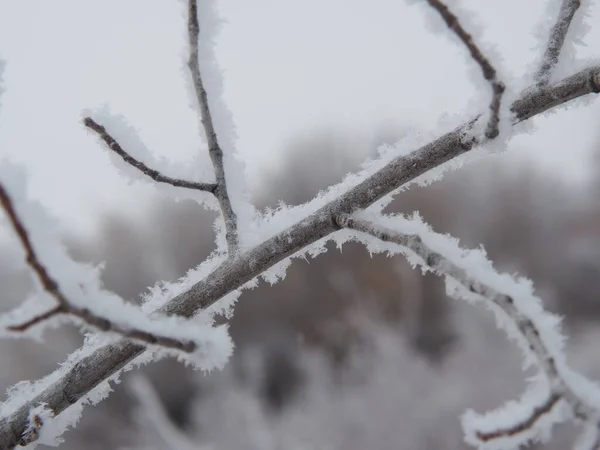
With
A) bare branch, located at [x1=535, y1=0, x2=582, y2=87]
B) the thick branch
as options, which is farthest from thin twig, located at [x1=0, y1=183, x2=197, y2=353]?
bare branch, located at [x1=535, y1=0, x2=582, y2=87]

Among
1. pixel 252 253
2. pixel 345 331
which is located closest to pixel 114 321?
pixel 252 253

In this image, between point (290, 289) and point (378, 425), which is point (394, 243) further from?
point (290, 289)

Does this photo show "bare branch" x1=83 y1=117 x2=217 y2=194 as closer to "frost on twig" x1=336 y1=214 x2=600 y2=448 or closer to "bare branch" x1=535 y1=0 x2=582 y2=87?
"frost on twig" x1=336 y1=214 x2=600 y2=448

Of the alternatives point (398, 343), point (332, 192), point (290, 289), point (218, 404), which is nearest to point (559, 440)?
point (398, 343)

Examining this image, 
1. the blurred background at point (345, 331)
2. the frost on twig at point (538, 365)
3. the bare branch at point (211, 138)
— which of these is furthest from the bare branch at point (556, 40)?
the blurred background at point (345, 331)

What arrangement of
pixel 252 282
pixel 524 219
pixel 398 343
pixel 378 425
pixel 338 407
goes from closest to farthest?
1. pixel 252 282
2. pixel 378 425
3. pixel 338 407
4. pixel 398 343
5. pixel 524 219

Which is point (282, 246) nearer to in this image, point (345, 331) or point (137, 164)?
point (137, 164)
